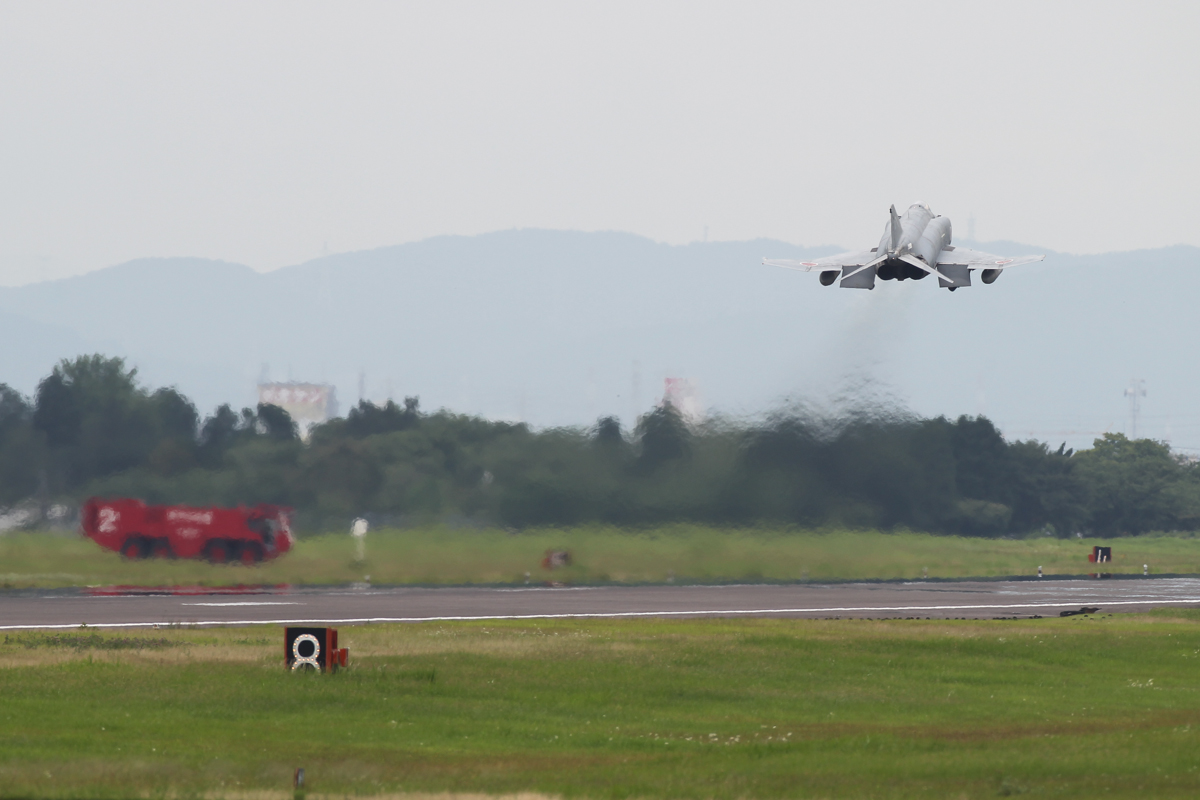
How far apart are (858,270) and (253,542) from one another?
3595cm

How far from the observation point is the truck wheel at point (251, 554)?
211 feet

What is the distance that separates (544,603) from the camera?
58.1 metres

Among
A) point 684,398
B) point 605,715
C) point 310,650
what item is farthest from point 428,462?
point 605,715

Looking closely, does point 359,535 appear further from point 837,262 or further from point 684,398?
point 837,262

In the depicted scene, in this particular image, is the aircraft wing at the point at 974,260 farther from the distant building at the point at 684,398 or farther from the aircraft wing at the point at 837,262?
the distant building at the point at 684,398

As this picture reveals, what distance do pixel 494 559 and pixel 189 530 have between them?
44.4ft

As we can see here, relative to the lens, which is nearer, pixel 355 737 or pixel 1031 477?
pixel 355 737

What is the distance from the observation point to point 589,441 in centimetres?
6681

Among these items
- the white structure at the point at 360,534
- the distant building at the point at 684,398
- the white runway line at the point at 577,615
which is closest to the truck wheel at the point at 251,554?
the white structure at the point at 360,534

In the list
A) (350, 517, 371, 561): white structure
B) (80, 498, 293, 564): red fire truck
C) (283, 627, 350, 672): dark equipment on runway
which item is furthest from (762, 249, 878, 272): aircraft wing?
(80, 498, 293, 564): red fire truck

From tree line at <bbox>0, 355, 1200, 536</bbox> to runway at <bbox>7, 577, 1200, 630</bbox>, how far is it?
3.81m

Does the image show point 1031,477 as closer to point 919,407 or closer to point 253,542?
point 919,407

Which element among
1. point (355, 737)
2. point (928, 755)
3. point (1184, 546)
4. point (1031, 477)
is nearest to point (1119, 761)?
point (928, 755)

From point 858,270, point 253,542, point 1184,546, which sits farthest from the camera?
point 1184,546
